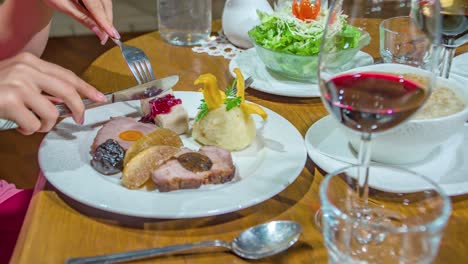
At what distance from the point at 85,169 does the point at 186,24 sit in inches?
31.3

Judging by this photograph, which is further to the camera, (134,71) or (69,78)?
(134,71)

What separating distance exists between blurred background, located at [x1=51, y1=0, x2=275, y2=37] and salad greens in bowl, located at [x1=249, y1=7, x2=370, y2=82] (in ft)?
7.67

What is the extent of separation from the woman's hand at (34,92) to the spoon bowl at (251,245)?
29cm

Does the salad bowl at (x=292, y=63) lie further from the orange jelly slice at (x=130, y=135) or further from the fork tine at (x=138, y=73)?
the orange jelly slice at (x=130, y=135)

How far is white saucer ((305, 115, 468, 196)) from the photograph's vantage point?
0.95 metres

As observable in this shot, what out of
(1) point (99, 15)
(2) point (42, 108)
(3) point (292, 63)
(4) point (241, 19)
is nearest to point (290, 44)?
(3) point (292, 63)

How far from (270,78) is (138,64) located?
0.32 metres

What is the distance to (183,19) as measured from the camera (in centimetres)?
164

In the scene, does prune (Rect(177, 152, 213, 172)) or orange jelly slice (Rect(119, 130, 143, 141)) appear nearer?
prune (Rect(177, 152, 213, 172))

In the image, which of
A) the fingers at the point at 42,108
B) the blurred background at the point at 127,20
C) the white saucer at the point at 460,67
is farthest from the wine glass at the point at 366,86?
the blurred background at the point at 127,20

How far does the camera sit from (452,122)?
3.09ft

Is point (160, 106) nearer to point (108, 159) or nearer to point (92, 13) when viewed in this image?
point (108, 159)

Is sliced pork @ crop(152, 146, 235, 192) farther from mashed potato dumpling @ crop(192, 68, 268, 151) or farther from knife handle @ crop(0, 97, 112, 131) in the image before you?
knife handle @ crop(0, 97, 112, 131)

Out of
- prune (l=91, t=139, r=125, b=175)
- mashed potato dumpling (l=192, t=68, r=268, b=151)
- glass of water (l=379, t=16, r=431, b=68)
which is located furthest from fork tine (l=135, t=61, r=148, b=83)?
glass of water (l=379, t=16, r=431, b=68)
